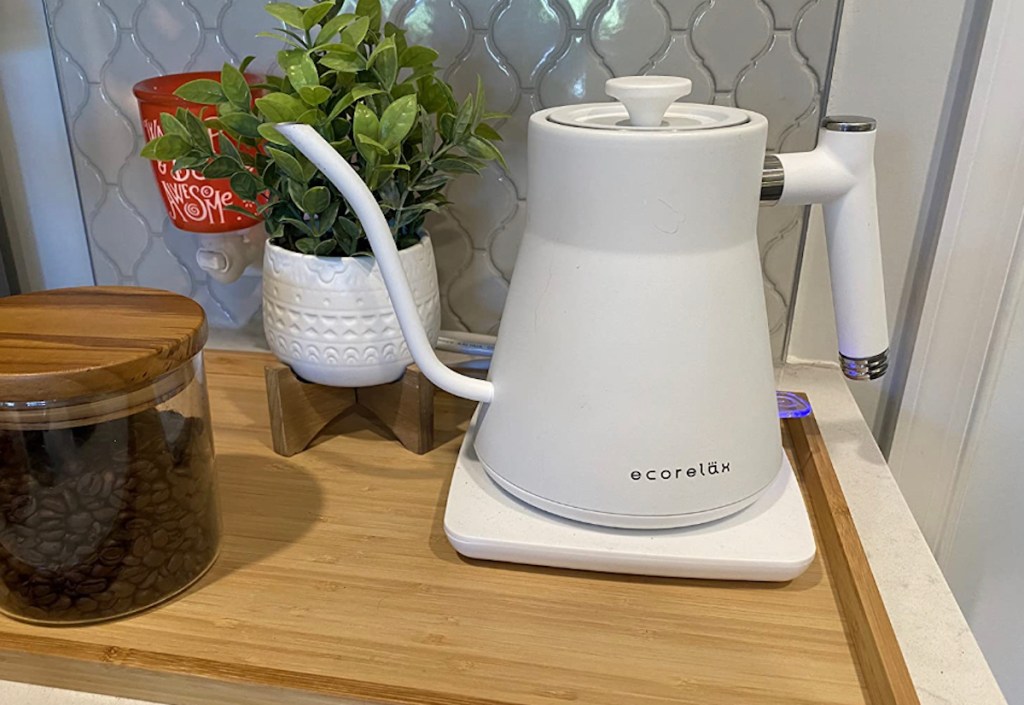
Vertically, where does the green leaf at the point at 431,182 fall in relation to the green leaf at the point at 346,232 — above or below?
above

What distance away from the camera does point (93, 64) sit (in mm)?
791

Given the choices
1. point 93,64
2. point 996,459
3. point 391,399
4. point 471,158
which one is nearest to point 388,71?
point 471,158

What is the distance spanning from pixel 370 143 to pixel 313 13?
0.11 metres

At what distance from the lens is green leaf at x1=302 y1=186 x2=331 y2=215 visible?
57cm

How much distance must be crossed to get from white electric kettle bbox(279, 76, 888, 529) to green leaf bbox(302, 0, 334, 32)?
5.0 inches

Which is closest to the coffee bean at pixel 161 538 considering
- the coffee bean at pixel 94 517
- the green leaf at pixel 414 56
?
the coffee bean at pixel 94 517

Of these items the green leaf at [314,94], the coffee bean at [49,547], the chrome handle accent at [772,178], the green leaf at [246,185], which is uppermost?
the green leaf at [314,94]

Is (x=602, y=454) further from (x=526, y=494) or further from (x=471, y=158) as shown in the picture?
(x=471, y=158)

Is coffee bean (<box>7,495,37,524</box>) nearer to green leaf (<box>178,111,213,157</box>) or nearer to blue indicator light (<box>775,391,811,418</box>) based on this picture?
green leaf (<box>178,111,213,157</box>)

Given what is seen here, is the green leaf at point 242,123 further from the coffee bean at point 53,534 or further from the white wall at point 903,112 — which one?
the white wall at point 903,112

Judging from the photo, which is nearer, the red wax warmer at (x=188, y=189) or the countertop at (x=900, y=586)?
the countertop at (x=900, y=586)

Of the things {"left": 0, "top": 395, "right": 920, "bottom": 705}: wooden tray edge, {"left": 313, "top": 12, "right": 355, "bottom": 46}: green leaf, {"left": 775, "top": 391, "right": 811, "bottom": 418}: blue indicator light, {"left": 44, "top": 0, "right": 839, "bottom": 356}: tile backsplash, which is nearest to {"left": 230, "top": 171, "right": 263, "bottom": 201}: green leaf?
{"left": 313, "top": 12, "right": 355, "bottom": 46}: green leaf

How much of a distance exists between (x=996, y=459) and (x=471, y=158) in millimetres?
547

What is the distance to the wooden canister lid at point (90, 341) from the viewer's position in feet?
1.41
